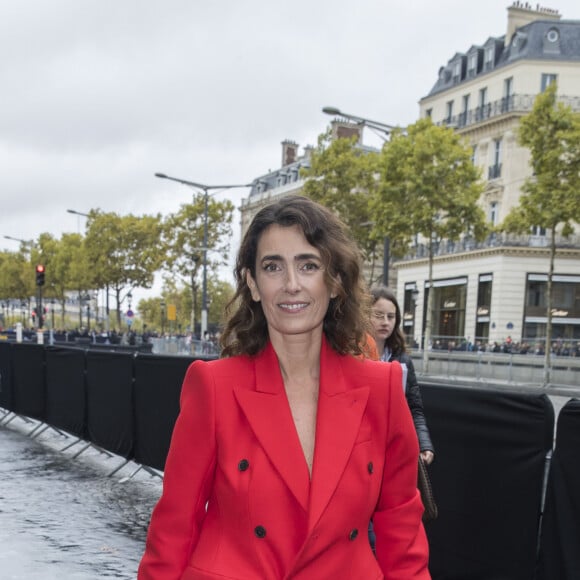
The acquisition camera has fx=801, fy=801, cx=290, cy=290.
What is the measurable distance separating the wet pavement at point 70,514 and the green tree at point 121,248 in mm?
57228

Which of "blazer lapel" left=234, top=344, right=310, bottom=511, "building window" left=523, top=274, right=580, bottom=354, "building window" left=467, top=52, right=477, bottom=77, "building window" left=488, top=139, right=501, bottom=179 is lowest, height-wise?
"blazer lapel" left=234, top=344, right=310, bottom=511

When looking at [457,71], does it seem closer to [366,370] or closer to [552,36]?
[552,36]

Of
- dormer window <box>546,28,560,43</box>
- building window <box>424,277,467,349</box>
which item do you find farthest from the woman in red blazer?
dormer window <box>546,28,560,43</box>

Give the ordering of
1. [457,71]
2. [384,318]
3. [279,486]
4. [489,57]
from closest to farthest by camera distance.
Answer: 1. [279,486]
2. [384,318]
3. [489,57]
4. [457,71]

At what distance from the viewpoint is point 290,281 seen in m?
2.35

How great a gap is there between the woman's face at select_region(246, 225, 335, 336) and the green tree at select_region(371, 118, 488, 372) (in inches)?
1319

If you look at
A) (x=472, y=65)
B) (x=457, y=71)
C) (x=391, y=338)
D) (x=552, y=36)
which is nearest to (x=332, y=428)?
(x=391, y=338)

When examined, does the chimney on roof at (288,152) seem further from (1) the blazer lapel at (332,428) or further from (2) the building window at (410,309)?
(1) the blazer lapel at (332,428)

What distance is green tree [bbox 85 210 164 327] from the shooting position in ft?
221

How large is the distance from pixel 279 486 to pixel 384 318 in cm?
303

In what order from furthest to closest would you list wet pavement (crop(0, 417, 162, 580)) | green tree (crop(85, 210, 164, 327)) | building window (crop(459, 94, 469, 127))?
green tree (crop(85, 210, 164, 327)), building window (crop(459, 94, 469, 127)), wet pavement (crop(0, 417, 162, 580))

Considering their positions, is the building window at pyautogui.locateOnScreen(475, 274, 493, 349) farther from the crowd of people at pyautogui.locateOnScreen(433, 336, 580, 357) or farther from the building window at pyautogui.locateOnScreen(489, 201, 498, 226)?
the building window at pyautogui.locateOnScreen(489, 201, 498, 226)

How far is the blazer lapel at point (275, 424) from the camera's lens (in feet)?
7.20

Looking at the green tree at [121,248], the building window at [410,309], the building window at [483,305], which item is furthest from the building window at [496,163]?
the green tree at [121,248]
